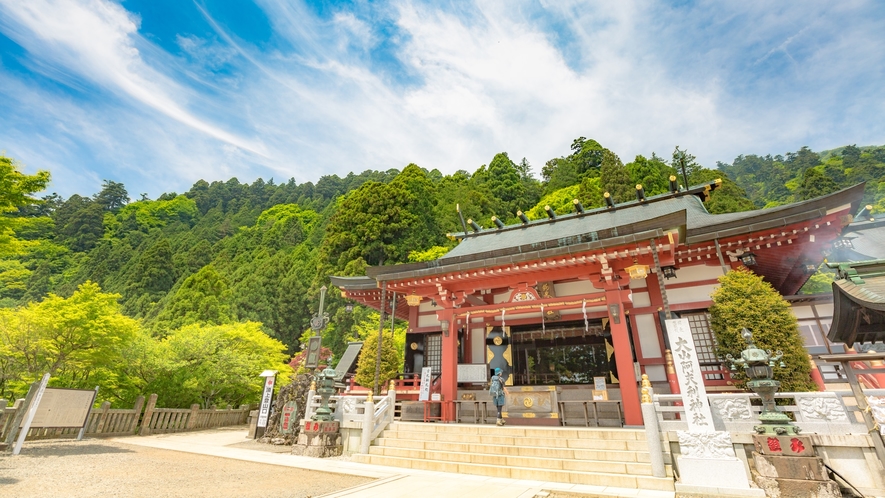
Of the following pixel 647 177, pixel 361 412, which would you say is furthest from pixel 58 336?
pixel 647 177

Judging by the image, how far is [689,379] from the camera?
651cm

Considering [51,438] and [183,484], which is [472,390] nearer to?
[183,484]

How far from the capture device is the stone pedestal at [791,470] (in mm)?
5004

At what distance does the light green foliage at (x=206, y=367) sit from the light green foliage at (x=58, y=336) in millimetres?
4250

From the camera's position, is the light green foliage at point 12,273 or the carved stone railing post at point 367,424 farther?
the light green foliage at point 12,273

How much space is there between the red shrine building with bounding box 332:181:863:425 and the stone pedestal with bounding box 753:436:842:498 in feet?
6.96

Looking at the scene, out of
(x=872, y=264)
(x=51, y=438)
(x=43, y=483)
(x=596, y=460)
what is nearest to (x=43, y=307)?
(x=51, y=438)

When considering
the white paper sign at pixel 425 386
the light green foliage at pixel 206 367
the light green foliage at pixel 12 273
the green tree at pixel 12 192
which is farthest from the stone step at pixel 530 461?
the light green foliage at pixel 12 273

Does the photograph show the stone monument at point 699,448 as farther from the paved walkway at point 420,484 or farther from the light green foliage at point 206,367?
the light green foliage at point 206,367

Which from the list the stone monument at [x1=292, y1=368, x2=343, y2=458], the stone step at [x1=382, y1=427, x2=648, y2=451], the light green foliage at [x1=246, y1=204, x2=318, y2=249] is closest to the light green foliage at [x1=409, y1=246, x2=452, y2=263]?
the stone monument at [x1=292, y1=368, x2=343, y2=458]

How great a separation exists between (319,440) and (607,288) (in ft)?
26.3

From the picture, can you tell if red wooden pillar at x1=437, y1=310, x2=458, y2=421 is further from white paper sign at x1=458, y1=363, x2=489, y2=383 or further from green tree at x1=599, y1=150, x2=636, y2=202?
green tree at x1=599, y1=150, x2=636, y2=202

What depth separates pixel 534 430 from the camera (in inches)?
316

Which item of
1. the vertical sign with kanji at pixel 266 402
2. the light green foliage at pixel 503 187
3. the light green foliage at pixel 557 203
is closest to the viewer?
the vertical sign with kanji at pixel 266 402
